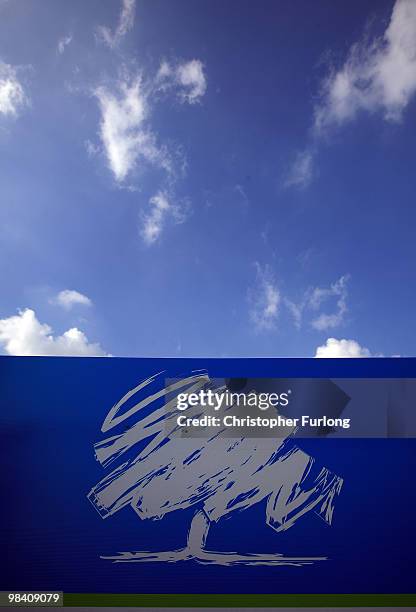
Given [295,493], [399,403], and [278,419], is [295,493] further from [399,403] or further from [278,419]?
[399,403]

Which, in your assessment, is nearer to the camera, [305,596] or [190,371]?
[305,596]

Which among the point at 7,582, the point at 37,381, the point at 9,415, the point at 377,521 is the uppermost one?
the point at 37,381

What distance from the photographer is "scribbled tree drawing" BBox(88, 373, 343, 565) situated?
5.56 m

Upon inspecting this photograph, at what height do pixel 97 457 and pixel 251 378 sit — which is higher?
pixel 251 378

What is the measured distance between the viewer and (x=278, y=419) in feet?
18.8

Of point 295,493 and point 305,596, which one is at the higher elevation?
point 295,493

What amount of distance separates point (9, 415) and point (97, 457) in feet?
4.01

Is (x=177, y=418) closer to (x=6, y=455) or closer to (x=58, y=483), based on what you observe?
(x=58, y=483)

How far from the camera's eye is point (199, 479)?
5641mm

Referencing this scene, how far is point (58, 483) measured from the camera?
18.4 ft

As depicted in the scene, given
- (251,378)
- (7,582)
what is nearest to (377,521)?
(251,378)

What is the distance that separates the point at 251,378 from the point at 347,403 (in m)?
1.25

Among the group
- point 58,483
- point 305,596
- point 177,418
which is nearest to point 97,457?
point 58,483

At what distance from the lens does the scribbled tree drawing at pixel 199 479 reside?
5562mm
